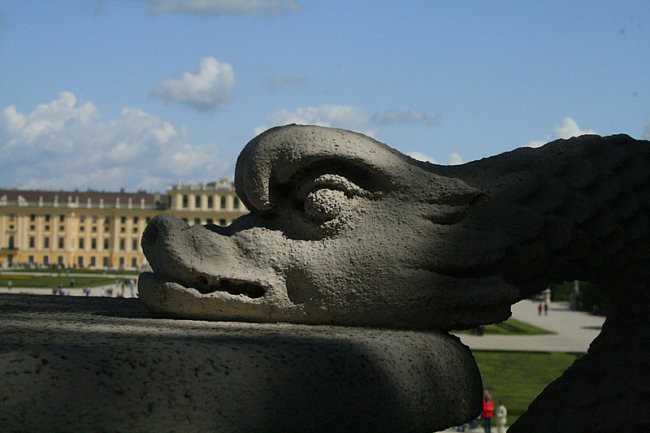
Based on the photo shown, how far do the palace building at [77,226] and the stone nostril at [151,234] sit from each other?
83111mm

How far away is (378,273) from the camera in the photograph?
2506 mm

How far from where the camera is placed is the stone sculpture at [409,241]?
2533 mm

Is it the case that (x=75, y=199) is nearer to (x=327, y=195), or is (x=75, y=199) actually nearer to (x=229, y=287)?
(x=229, y=287)

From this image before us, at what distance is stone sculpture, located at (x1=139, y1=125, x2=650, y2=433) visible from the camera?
2.53 m

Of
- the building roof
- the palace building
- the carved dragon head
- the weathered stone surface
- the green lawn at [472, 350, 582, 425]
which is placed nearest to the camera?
the weathered stone surface

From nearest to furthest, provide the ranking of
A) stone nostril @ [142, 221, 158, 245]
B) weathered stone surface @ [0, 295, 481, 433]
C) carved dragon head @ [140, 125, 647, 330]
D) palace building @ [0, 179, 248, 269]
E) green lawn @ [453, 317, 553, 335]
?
weathered stone surface @ [0, 295, 481, 433] → carved dragon head @ [140, 125, 647, 330] → stone nostril @ [142, 221, 158, 245] → green lawn @ [453, 317, 553, 335] → palace building @ [0, 179, 248, 269]

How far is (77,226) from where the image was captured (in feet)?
290

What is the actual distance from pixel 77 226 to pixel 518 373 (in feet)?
254

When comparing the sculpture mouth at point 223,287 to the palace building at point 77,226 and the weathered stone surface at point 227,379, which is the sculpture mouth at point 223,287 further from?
the palace building at point 77,226

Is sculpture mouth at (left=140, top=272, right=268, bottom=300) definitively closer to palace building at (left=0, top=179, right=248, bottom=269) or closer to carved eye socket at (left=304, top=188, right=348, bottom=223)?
carved eye socket at (left=304, top=188, right=348, bottom=223)

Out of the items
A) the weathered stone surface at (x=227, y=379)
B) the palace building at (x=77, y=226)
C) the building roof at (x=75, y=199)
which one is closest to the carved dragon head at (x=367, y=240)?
the weathered stone surface at (x=227, y=379)

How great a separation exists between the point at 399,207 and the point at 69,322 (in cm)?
100

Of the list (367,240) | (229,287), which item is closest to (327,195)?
(367,240)

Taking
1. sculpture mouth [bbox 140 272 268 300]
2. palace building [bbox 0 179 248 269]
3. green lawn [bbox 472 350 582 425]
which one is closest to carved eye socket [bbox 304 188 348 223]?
sculpture mouth [bbox 140 272 268 300]
